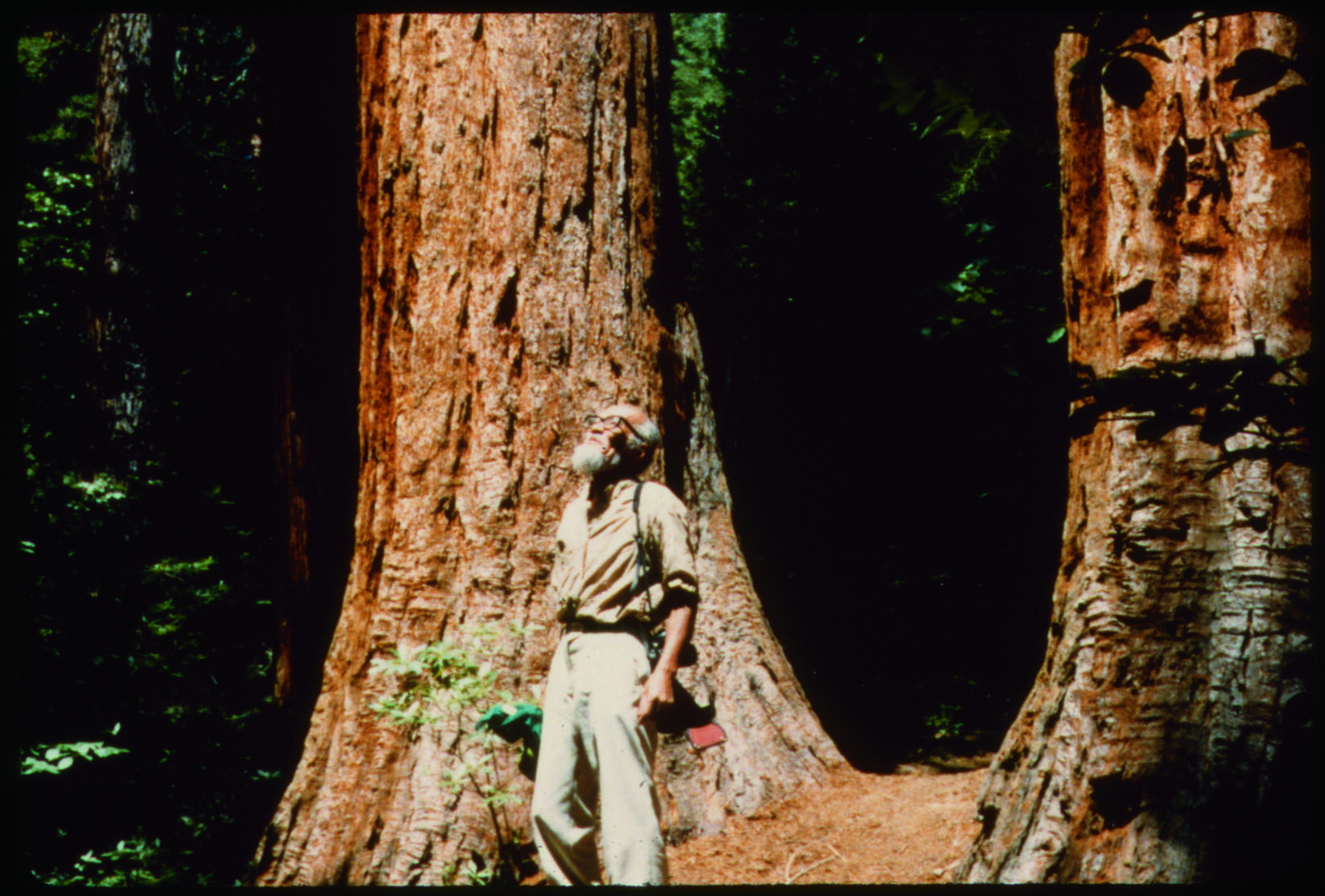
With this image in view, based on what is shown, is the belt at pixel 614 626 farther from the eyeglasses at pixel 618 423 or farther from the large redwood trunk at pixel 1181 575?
the large redwood trunk at pixel 1181 575

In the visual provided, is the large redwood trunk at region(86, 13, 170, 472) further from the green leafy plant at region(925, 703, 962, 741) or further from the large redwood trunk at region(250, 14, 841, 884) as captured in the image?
the green leafy plant at region(925, 703, 962, 741)

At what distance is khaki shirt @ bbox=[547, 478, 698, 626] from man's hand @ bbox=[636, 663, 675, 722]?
255 millimetres

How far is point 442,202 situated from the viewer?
4.99 meters

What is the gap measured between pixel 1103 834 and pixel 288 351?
5.40 meters

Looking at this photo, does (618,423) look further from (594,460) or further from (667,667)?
(667,667)

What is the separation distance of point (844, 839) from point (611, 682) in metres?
1.87

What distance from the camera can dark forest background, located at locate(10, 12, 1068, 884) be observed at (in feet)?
17.1

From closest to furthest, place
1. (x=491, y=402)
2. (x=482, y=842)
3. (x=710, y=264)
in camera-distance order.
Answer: (x=482, y=842) → (x=491, y=402) → (x=710, y=264)

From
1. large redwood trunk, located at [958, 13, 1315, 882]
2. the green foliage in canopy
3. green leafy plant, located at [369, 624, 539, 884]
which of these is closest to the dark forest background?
the green foliage in canopy

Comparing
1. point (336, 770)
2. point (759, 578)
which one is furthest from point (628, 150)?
point (759, 578)

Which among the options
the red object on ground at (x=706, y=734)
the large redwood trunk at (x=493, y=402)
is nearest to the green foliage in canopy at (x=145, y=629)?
the large redwood trunk at (x=493, y=402)

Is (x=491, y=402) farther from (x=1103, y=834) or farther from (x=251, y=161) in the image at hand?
(x=251, y=161)

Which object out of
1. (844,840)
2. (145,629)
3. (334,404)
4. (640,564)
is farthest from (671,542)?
(334,404)

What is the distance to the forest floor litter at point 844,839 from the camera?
4.36 m
